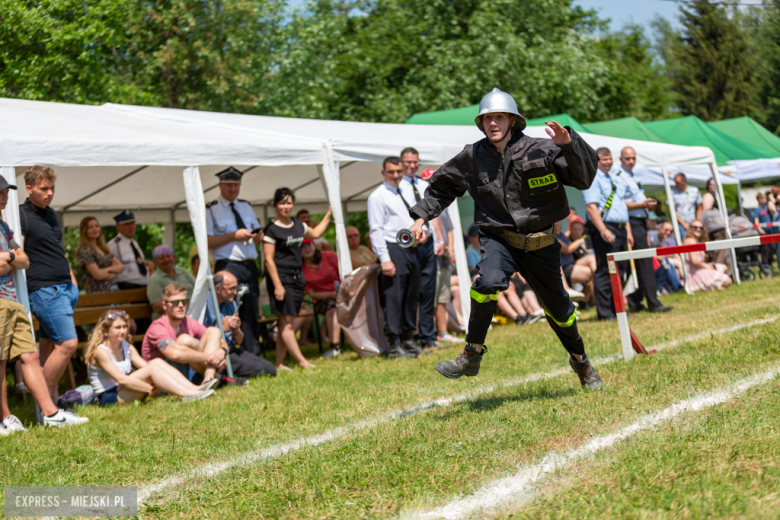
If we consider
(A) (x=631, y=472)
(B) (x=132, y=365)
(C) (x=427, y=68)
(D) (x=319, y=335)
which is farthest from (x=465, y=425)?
(C) (x=427, y=68)

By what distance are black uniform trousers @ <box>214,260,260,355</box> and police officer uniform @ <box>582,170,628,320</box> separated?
4125 millimetres

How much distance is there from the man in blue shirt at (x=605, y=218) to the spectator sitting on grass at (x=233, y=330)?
438cm

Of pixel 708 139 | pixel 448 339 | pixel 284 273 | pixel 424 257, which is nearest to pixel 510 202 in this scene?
pixel 424 257

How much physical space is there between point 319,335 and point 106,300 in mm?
2845

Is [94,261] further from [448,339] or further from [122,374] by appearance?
[448,339]

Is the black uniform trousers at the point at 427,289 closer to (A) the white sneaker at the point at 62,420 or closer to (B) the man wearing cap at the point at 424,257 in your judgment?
(B) the man wearing cap at the point at 424,257

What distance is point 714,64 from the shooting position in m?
54.1

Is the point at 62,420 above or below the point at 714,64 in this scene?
below

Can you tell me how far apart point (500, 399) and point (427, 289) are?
377 centimetres

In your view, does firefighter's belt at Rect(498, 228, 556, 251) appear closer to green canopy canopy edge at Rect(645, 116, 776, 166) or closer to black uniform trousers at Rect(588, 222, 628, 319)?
black uniform trousers at Rect(588, 222, 628, 319)

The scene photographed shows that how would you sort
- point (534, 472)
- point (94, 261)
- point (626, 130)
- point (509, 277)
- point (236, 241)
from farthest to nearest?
point (626, 130), point (94, 261), point (236, 241), point (509, 277), point (534, 472)

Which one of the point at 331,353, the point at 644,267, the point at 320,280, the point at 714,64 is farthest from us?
the point at 714,64

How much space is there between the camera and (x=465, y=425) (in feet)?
14.7

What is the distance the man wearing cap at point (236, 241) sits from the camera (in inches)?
328
